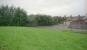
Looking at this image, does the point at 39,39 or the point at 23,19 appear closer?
the point at 39,39

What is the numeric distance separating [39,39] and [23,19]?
44 centimetres

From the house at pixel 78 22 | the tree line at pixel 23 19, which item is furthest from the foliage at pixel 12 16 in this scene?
the house at pixel 78 22

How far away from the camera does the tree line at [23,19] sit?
3.37 metres

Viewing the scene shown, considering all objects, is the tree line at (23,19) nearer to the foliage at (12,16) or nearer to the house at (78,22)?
the foliage at (12,16)

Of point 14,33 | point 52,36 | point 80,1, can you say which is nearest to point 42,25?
point 52,36

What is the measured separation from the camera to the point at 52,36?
11.0 feet

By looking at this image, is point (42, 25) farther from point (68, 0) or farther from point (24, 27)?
point (68, 0)

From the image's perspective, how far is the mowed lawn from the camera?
321 centimetres

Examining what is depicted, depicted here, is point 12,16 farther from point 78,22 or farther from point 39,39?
point 78,22

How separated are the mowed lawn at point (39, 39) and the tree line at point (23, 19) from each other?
0.29 ft

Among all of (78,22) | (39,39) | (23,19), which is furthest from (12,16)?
(78,22)

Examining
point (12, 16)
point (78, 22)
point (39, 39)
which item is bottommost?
point (39, 39)

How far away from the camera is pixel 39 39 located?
10.8 feet

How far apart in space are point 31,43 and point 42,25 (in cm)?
37
